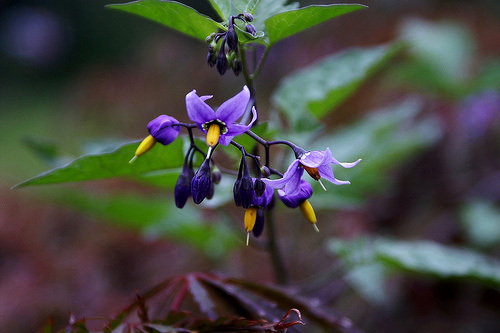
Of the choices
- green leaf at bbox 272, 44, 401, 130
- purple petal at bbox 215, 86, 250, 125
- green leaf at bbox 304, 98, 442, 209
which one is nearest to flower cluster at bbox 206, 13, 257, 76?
purple petal at bbox 215, 86, 250, 125

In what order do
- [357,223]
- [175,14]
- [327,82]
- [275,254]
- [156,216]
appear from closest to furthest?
[175,14] → [275,254] → [327,82] → [156,216] → [357,223]

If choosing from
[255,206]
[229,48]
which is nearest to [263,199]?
[255,206]

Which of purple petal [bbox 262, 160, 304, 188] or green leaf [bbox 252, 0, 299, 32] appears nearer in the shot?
purple petal [bbox 262, 160, 304, 188]

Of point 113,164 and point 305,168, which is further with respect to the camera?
point 113,164

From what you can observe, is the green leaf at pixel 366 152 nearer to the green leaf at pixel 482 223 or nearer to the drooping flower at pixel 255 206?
the green leaf at pixel 482 223

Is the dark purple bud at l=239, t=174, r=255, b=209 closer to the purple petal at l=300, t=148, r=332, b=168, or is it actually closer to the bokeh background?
the purple petal at l=300, t=148, r=332, b=168

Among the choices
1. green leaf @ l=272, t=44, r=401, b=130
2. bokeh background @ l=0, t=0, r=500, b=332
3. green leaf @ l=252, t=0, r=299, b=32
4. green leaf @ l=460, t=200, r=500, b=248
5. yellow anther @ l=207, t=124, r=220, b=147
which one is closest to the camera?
yellow anther @ l=207, t=124, r=220, b=147

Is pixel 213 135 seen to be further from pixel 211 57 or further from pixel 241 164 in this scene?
pixel 211 57
